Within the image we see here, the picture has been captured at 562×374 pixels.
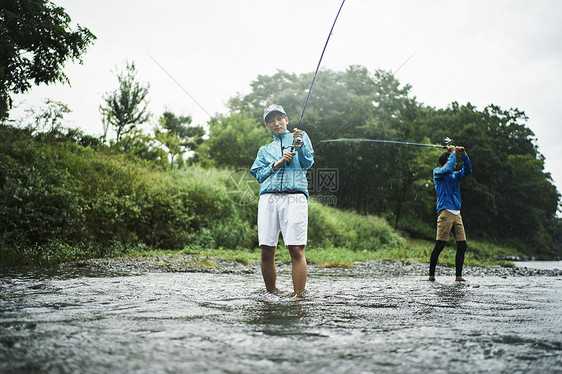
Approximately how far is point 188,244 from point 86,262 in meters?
5.03

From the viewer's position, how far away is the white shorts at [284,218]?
4.24 m

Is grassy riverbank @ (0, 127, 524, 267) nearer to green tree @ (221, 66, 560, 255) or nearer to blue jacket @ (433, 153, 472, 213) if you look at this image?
blue jacket @ (433, 153, 472, 213)

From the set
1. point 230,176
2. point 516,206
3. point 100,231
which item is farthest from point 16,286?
point 516,206

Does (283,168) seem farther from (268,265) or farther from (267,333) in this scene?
(267,333)

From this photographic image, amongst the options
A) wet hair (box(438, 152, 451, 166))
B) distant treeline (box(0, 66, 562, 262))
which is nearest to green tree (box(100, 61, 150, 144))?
distant treeline (box(0, 66, 562, 262))

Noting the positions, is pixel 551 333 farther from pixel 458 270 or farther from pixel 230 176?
pixel 230 176

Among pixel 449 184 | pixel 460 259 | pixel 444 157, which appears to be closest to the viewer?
pixel 460 259

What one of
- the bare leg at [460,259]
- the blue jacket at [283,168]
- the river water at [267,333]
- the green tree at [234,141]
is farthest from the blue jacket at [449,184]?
the green tree at [234,141]

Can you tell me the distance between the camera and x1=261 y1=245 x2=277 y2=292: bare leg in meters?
4.52

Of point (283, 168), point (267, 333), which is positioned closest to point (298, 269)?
point (283, 168)

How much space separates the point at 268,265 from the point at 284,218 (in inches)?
22.6

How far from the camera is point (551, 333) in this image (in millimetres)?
2619

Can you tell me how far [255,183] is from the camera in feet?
57.8

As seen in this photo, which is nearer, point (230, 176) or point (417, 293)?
point (417, 293)
